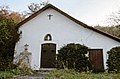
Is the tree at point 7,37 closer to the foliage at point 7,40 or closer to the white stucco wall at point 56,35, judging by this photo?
the foliage at point 7,40

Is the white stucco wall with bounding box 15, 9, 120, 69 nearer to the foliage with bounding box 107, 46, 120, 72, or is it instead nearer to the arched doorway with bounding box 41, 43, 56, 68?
the arched doorway with bounding box 41, 43, 56, 68

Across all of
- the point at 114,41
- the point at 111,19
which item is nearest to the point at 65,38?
the point at 114,41

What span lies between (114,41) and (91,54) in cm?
211

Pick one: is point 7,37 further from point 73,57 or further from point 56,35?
point 73,57

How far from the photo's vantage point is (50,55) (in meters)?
19.1

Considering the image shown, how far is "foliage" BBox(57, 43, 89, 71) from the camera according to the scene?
57.7 ft

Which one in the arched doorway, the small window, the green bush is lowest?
the green bush

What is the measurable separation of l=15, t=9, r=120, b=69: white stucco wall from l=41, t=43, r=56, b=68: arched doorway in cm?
34

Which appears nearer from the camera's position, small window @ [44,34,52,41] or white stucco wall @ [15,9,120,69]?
white stucco wall @ [15,9,120,69]

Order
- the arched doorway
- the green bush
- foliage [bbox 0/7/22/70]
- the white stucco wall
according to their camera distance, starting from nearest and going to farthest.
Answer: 1. the green bush
2. foliage [bbox 0/7/22/70]
3. the white stucco wall
4. the arched doorway

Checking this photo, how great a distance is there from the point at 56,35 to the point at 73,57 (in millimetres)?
2526

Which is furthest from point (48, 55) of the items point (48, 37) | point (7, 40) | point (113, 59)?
point (113, 59)

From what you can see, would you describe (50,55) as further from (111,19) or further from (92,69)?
(111,19)

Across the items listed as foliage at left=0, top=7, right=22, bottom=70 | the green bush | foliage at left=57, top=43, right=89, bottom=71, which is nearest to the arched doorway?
foliage at left=57, top=43, right=89, bottom=71
